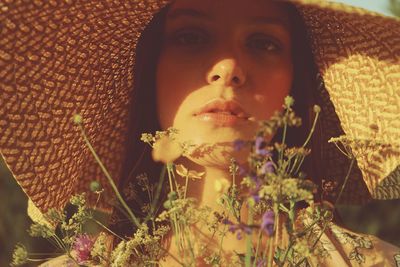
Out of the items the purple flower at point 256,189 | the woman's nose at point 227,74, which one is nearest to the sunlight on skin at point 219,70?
the woman's nose at point 227,74

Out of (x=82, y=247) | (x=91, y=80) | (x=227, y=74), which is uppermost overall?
(x=227, y=74)

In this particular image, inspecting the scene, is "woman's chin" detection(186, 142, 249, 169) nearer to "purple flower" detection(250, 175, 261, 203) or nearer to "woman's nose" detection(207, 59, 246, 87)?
"woman's nose" detection(207, 59, 246, 87)

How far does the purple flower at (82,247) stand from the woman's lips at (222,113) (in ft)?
Result: 1.25

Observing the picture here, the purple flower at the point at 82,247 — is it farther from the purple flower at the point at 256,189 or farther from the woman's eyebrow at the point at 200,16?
the woman's eyebrow at the point at 200,16

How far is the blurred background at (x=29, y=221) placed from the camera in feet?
13.2

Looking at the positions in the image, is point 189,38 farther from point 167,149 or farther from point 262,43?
point 167,149

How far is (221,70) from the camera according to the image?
1408 millimetres

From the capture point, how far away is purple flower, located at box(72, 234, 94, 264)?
1125 millimetres

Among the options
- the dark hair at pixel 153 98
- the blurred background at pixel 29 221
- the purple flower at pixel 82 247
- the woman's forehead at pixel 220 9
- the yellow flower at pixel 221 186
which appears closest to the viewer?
the yellow flower at pixel 221 186

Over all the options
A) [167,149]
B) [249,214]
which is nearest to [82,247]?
[167,149]

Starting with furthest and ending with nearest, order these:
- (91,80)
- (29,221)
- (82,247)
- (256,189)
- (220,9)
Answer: (29,221)
(91,80)
(220,9)
(82,247)
(256,189)

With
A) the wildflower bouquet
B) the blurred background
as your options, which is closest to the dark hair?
the wildflower bouquet

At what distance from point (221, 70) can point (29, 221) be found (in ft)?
10.3

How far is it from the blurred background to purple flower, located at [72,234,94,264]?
9.69ft
